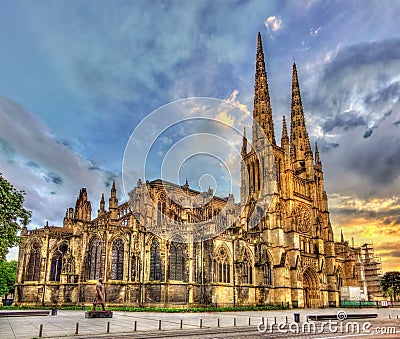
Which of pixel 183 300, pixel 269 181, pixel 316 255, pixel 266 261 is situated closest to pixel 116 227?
pixel 183 300

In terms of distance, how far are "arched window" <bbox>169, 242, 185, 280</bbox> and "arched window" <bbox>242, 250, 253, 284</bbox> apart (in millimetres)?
10640

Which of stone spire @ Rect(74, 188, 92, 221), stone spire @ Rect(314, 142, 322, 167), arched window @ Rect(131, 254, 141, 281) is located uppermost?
stone spire @ Rect(314, 142, 322, 167)

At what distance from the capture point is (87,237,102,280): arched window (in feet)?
135

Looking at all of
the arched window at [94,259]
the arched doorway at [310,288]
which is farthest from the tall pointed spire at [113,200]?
the arched doorway at [310,288]

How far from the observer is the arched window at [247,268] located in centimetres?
4811

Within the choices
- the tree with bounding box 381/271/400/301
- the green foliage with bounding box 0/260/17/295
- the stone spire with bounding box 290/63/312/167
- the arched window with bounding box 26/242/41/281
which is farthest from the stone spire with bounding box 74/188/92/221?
the tree with bounding box 381/271/400/301

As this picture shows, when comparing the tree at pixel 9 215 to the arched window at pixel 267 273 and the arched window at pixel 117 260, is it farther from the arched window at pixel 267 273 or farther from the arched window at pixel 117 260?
the arched window at pixel 267 273

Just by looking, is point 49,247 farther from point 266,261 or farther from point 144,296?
point 266,261

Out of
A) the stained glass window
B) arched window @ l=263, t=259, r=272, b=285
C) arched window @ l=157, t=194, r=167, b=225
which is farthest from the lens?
the stained glass window

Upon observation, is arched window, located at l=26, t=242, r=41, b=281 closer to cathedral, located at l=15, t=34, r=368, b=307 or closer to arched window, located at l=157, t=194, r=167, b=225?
cathedral, located at l=15, t=34, r=368, b=307

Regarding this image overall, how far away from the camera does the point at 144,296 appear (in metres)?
39.5

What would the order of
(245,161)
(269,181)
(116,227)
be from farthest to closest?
(245,161) → (269,181) → (116,227)

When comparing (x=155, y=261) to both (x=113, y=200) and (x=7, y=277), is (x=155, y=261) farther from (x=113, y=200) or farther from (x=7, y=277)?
(x=7, y=277)

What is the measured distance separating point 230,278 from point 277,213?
53.4 ft
